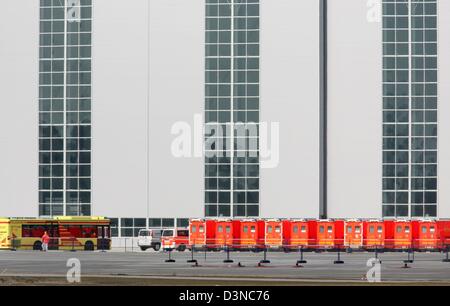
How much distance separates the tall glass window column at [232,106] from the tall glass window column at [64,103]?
12.3 meters

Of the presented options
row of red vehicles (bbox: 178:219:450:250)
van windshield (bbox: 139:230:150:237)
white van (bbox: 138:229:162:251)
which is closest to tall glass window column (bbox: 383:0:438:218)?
row of red vehicles (bbox: 178:219:450:250)

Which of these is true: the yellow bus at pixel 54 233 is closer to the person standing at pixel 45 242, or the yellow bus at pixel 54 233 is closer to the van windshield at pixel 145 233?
the person standing at pixel 45 242

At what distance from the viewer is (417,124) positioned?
9512 cm

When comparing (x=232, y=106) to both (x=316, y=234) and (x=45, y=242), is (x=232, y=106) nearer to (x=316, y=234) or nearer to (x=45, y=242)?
(x=316, y=234)

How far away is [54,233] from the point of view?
81.8 m

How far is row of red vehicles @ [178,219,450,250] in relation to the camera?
8169cm

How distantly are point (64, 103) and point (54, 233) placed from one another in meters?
19.7

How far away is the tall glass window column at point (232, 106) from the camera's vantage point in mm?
94750

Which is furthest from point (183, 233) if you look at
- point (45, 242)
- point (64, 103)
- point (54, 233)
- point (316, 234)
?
point (64, 103)

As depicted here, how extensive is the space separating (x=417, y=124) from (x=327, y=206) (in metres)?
11.9

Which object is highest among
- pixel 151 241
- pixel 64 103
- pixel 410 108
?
pixel 64 103

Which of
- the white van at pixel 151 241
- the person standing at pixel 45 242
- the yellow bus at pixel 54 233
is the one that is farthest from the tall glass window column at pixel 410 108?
the person standing at pixel 45 242

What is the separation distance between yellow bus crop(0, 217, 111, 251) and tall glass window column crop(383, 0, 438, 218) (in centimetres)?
2919

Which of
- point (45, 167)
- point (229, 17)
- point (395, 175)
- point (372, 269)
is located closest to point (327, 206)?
point (395, 175)
